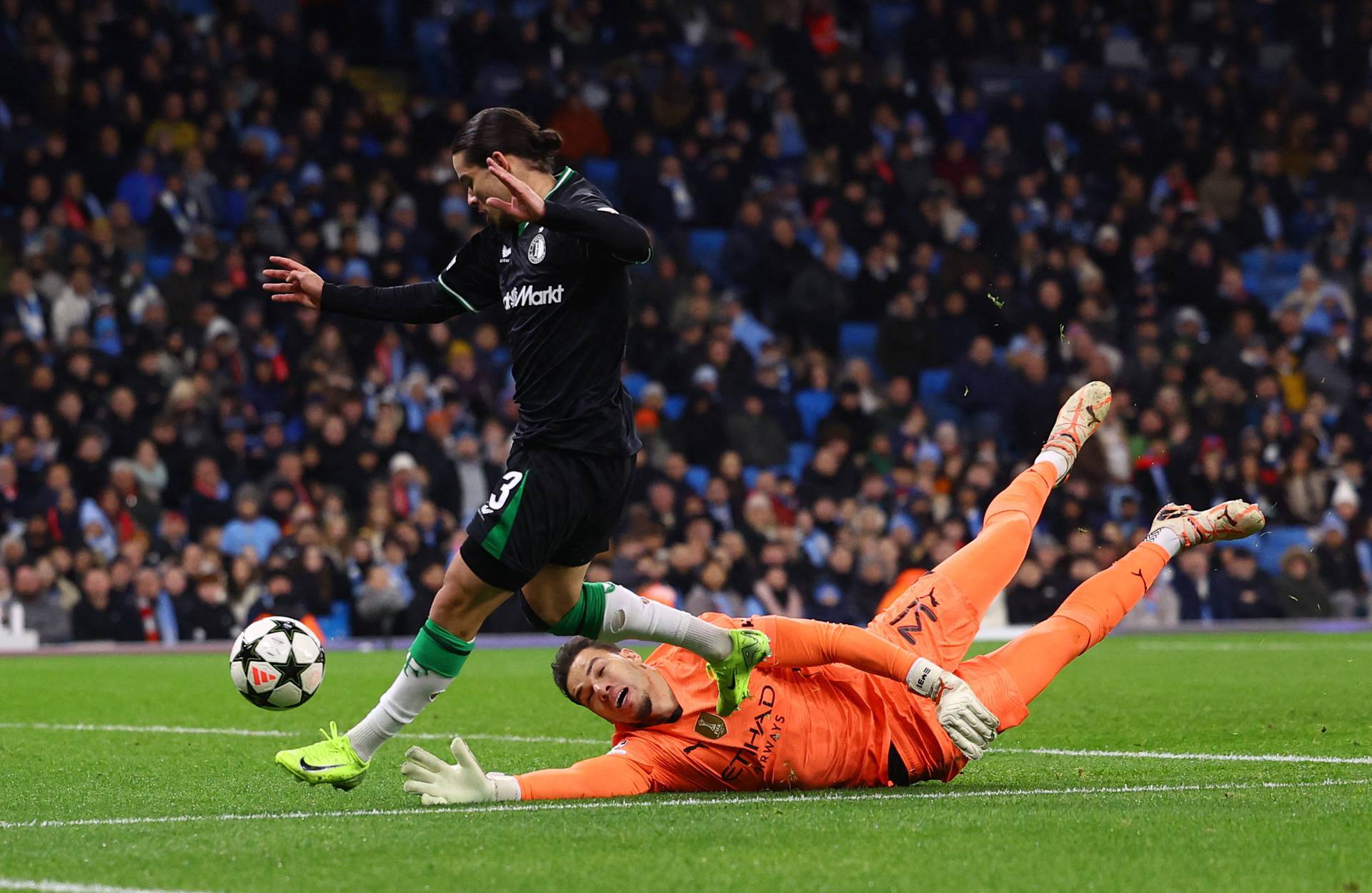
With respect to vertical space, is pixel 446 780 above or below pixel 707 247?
below

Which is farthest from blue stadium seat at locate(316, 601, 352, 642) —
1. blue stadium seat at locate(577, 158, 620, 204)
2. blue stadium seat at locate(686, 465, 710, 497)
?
blue stadium seat at locate(577, 158, 620, 204)

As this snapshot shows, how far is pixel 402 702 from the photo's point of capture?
6.07 m

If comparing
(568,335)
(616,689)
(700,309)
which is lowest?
(616,689)

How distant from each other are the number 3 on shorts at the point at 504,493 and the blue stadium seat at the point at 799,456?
42.5 ft

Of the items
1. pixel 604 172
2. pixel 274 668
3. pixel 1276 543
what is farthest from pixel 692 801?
pixel 604 172

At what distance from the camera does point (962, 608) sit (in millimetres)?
6750

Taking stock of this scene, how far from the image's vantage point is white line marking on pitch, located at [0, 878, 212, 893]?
417cm

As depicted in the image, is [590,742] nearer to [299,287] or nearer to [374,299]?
[374,299]

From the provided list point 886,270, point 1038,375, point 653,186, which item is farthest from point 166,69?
point 1038,375

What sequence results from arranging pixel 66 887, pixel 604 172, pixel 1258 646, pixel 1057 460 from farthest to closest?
pixel 604 172 < pixel 1258 646 < pixel 1057 460 < pixel 66 887

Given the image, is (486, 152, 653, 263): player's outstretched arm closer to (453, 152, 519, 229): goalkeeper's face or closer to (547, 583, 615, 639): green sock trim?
(453, 152, 519, 229): goalkeeper's face

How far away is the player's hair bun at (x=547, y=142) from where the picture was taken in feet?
20.5

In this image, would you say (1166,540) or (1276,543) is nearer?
(1166,540)

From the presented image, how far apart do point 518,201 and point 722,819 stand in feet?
6.56
